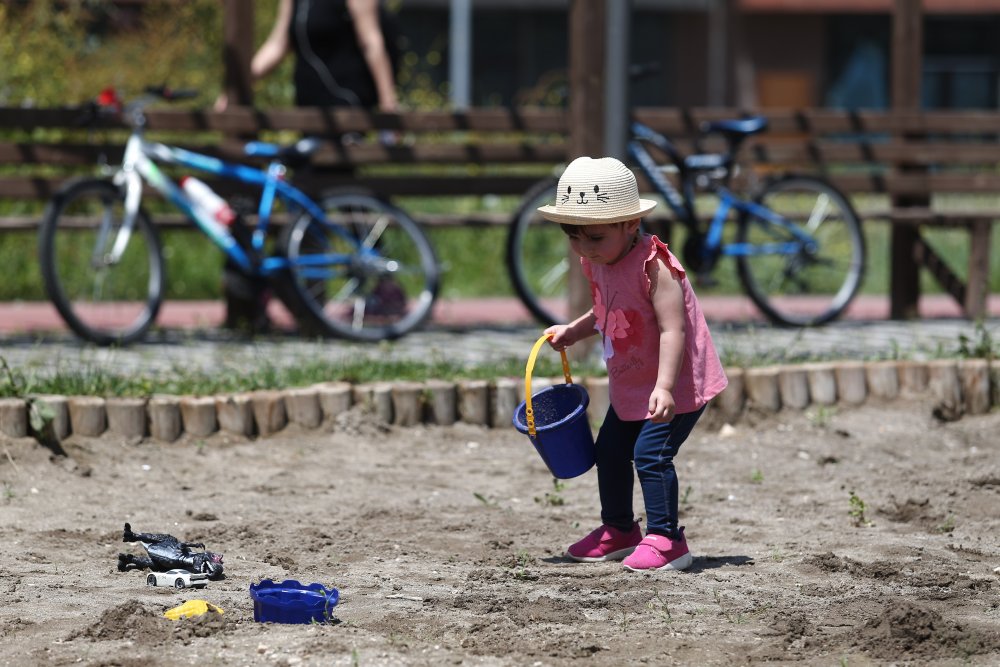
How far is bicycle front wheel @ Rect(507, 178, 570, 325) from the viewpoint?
28.0ft

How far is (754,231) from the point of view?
30.0 feet

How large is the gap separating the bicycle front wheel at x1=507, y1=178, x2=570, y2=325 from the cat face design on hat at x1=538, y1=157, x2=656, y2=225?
2960 mm

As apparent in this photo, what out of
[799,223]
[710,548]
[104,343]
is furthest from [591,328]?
[799,223]

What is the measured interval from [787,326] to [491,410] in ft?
9.91

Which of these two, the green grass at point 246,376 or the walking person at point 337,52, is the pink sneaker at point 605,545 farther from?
the walking person at point 337,52

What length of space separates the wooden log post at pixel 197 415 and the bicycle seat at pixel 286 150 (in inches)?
100

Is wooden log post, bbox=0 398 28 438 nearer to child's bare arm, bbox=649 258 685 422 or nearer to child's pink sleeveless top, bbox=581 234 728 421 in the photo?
child's pink sleeveless top, bbox=581 234 728 421

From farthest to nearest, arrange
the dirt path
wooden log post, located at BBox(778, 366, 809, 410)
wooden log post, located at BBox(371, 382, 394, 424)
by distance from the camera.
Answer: wooden log post, located at BBox(778, 366, 809, 410)
wooden log post, located at BBox(371, 382, 394, 424)
the dirt path

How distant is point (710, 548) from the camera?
189 inches

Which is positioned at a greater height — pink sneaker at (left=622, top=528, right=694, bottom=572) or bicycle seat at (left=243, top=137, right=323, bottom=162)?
A: bicycle seat at (left=243, top=137, right=323, bottom=162)

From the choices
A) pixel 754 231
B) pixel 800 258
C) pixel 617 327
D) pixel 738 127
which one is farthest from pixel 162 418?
pixel 800 258

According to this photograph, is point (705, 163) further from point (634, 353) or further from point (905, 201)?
point (634, 353)

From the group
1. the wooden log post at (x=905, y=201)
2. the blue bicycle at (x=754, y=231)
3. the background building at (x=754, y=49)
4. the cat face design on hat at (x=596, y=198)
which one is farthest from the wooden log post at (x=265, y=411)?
the background building at (x=754, y=49)

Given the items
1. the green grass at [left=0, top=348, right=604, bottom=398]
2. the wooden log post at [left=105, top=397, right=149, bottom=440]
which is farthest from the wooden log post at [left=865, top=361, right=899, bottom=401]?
the wooden log post at [left=105, top=397, right=149, bottom=440]
